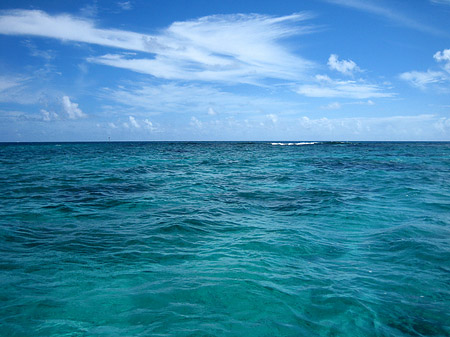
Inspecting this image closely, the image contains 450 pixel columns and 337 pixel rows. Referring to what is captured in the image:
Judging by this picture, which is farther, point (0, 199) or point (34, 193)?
point (34, 193)

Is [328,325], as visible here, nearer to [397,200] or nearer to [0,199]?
[397,200]

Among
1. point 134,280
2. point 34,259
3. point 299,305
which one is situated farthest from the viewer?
point 34,259

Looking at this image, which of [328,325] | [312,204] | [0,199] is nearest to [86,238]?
[328,325]

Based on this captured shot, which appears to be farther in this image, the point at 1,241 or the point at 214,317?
the point at 1,241

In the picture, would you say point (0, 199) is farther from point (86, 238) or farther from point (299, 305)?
point (299, 305)

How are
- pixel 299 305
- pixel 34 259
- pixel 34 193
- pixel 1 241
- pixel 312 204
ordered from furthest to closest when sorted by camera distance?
pixel 34 193
pixel 312 204
pixel 1 241
pixel 34 259
pixel 299 305

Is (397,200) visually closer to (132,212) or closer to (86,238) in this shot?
(132,212)

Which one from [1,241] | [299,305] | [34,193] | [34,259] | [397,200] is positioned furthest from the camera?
[34,193]

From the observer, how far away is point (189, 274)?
18.4 ft

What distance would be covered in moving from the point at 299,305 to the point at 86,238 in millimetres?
5662

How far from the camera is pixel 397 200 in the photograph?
12.5m

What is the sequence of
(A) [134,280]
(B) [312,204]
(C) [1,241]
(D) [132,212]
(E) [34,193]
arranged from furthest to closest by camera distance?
(E) [34,193] → (B) [312,204] → (D) [132,212] → (C) [1,241] → (A) [134,280]

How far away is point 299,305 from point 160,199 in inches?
350

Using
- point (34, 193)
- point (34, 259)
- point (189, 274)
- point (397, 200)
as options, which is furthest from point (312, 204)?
point (34, 193)
